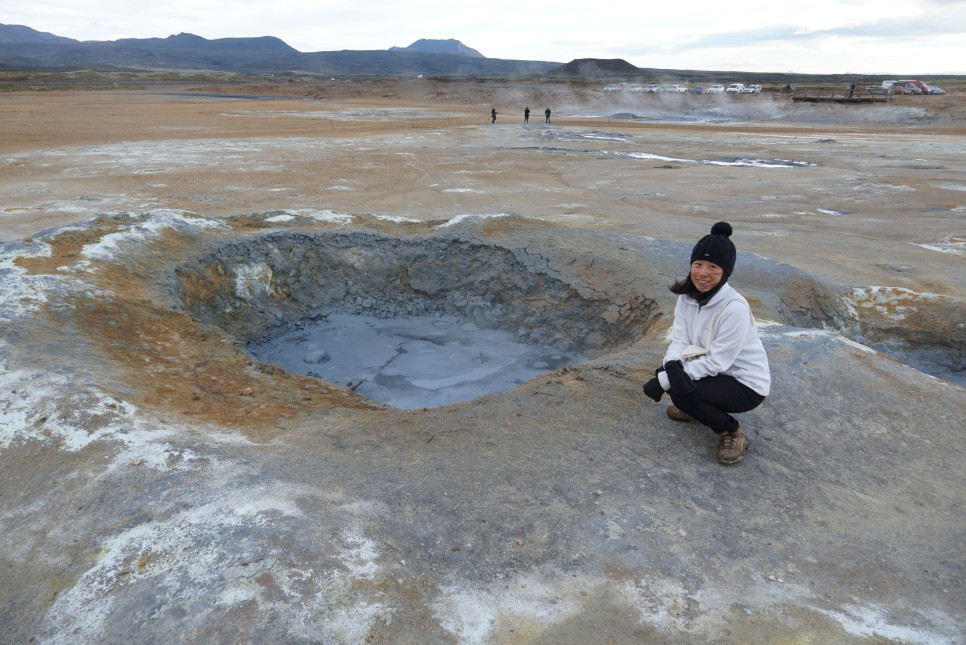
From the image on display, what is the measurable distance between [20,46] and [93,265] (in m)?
220

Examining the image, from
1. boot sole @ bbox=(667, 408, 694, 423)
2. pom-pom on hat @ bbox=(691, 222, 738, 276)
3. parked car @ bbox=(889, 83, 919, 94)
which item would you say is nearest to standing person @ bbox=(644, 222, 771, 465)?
pom-pom on hat @ bbox=(691, 222, 738, 276)

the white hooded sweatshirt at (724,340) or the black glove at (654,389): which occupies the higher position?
the white hooded sweatshirt at (724,340)

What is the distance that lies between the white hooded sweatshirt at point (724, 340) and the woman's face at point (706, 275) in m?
0.09

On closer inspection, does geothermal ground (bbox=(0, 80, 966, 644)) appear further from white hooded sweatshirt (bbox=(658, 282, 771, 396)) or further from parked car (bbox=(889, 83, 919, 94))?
parked car (bbox=(889, 83, 919, 94))

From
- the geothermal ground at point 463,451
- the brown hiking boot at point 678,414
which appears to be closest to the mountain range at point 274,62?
the geothermal ground at point 463,451

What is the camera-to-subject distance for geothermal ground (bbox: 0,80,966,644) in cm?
269

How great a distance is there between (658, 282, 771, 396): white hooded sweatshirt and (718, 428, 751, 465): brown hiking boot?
0.98ft

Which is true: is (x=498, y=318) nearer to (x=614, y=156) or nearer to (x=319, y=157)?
(x=319, y=157)

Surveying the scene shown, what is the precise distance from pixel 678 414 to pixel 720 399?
505mm

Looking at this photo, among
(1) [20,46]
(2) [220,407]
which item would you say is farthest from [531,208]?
(1) [20,46]

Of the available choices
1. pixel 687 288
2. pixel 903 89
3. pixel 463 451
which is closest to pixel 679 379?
pixel 687 288

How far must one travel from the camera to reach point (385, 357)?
7.57 metres

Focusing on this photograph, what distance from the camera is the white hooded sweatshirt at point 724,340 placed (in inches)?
135

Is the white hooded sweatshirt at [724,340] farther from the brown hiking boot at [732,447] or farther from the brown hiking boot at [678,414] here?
the brown hiking boot at [678,414]
